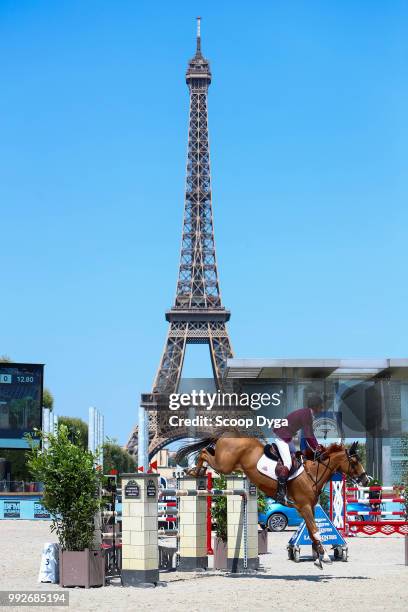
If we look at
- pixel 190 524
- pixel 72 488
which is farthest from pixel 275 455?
pixel 72 488

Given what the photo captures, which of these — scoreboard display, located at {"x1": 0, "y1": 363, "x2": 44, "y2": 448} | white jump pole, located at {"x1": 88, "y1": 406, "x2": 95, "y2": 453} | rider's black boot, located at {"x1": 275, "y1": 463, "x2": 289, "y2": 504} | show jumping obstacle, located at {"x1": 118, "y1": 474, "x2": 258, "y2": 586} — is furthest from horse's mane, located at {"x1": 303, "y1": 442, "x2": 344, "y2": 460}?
scoreboard display, located at {"x1": 0, "y1": 363, "x2": 44, "y2": 448}

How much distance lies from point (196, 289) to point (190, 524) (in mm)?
78853

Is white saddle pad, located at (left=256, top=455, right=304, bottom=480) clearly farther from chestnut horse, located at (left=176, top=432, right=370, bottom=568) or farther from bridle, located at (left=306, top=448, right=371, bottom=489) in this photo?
bridle, located at (left=306, top=448, right=371, bottom=489)

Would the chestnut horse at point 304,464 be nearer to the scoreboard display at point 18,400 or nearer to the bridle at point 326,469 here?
the bridle at point 326,469

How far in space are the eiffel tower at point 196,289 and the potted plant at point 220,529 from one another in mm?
61111

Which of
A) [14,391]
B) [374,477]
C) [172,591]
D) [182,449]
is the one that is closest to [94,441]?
[182,449]

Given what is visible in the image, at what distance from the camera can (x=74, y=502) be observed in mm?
15562

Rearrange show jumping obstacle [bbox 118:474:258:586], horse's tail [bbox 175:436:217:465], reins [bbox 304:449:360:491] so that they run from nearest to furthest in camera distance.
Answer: show jumping obstacle [bbox 118:474:258:586]
reins [bbox 304:449:360:491]
horse's tail [bbox 175:436:217:465]

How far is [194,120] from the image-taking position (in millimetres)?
103938

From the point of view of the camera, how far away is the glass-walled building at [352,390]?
35406mm

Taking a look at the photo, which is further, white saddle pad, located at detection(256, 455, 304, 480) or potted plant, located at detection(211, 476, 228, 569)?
potted plant, located at detection(211, 476, 228, 569)

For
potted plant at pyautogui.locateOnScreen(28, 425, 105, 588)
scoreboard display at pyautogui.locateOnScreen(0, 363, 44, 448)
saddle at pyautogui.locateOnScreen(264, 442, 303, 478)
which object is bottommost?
potted plant at pyautogui.locateOnScreen(28, 425, 105, 588)

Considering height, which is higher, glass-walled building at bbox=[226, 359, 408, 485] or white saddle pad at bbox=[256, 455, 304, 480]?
glass-walled building at bbox=[226, 359, 408, 485]

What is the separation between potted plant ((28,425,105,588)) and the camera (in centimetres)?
1552
